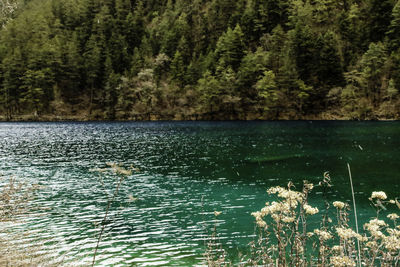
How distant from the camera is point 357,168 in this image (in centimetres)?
2705

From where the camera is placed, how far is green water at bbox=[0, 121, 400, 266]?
40.9 ft

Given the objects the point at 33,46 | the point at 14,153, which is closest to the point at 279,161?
the point at 14,153

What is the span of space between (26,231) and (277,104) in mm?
93897

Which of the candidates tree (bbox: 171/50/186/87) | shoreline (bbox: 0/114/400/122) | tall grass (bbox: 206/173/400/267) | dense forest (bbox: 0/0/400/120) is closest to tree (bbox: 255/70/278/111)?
dense forest (bbox: 0/0/400/120)

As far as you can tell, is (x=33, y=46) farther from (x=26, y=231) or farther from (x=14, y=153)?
(x=26, y=231)

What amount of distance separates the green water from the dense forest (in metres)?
54.9

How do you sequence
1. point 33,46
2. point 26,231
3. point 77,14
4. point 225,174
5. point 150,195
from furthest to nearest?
point 77,14, point 33,46, point 225,174, point 150,195, point 26,231

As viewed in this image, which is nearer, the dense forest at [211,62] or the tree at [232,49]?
the dense forest at [211,62]

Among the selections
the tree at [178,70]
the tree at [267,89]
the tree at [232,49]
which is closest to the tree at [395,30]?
the tree at [267,89]

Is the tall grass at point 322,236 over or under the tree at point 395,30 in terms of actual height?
under

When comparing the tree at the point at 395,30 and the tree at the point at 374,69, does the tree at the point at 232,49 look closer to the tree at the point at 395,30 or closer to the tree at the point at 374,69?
the tree at the point at 374,69

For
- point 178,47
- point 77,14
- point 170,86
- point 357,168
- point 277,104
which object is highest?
point 77,14

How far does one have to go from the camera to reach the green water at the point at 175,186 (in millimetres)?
12471

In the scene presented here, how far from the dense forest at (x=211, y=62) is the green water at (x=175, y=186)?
180ft
